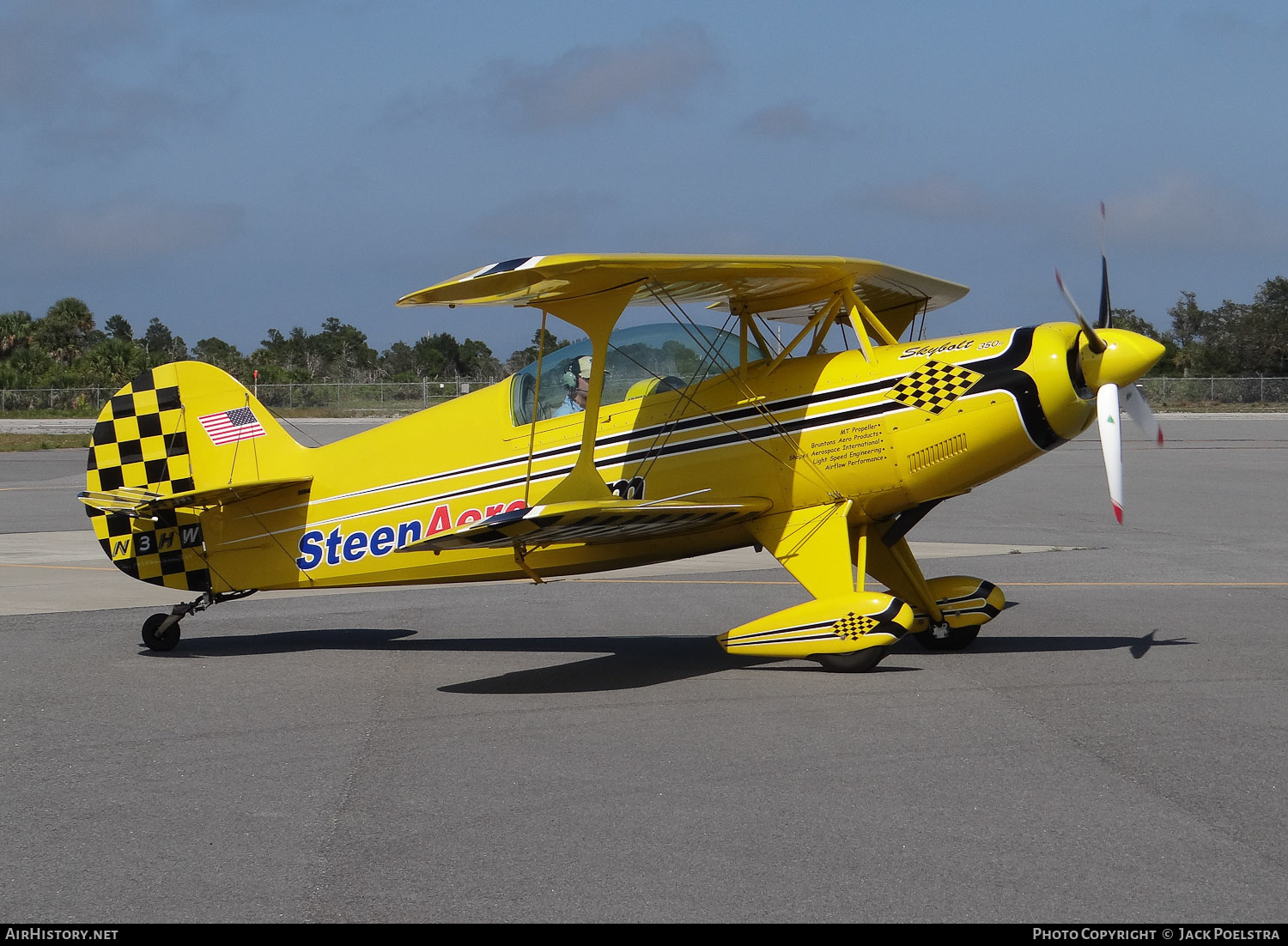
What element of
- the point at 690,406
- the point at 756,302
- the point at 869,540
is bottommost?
the point at 869,540

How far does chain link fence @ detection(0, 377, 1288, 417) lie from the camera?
62.6 meters

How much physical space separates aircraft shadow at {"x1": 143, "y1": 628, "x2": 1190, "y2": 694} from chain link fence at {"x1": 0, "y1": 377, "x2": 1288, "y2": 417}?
52117mm

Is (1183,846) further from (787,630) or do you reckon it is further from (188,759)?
(188,759)

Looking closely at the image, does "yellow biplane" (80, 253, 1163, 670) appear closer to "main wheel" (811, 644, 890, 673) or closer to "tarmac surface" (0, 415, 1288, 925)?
"main wheel" (811, 644, 890, 673)

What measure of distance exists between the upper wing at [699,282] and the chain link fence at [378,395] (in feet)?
173

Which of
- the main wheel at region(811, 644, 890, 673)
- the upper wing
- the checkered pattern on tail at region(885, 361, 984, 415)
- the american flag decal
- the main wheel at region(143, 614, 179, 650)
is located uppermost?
the upper wing

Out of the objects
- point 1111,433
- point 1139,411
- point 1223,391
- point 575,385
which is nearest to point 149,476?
point 575,385

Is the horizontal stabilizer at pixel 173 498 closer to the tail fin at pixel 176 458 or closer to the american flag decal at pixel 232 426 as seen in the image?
the tail fin at pixel 176 458

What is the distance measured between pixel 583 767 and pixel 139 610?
6790 mm

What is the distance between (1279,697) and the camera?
6895mm

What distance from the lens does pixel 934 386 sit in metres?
7.97

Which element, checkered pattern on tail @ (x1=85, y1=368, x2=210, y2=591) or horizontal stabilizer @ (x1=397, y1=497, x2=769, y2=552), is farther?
checkered pattern on tail @ (x1=85, y1=368, x2=210, y2=591)

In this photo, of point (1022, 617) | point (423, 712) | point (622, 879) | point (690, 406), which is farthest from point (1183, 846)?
point (1022, 617)

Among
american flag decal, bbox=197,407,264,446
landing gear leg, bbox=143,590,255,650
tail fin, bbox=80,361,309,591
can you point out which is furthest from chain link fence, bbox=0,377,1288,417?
landing gear leg, bbox=143,590,255,650
